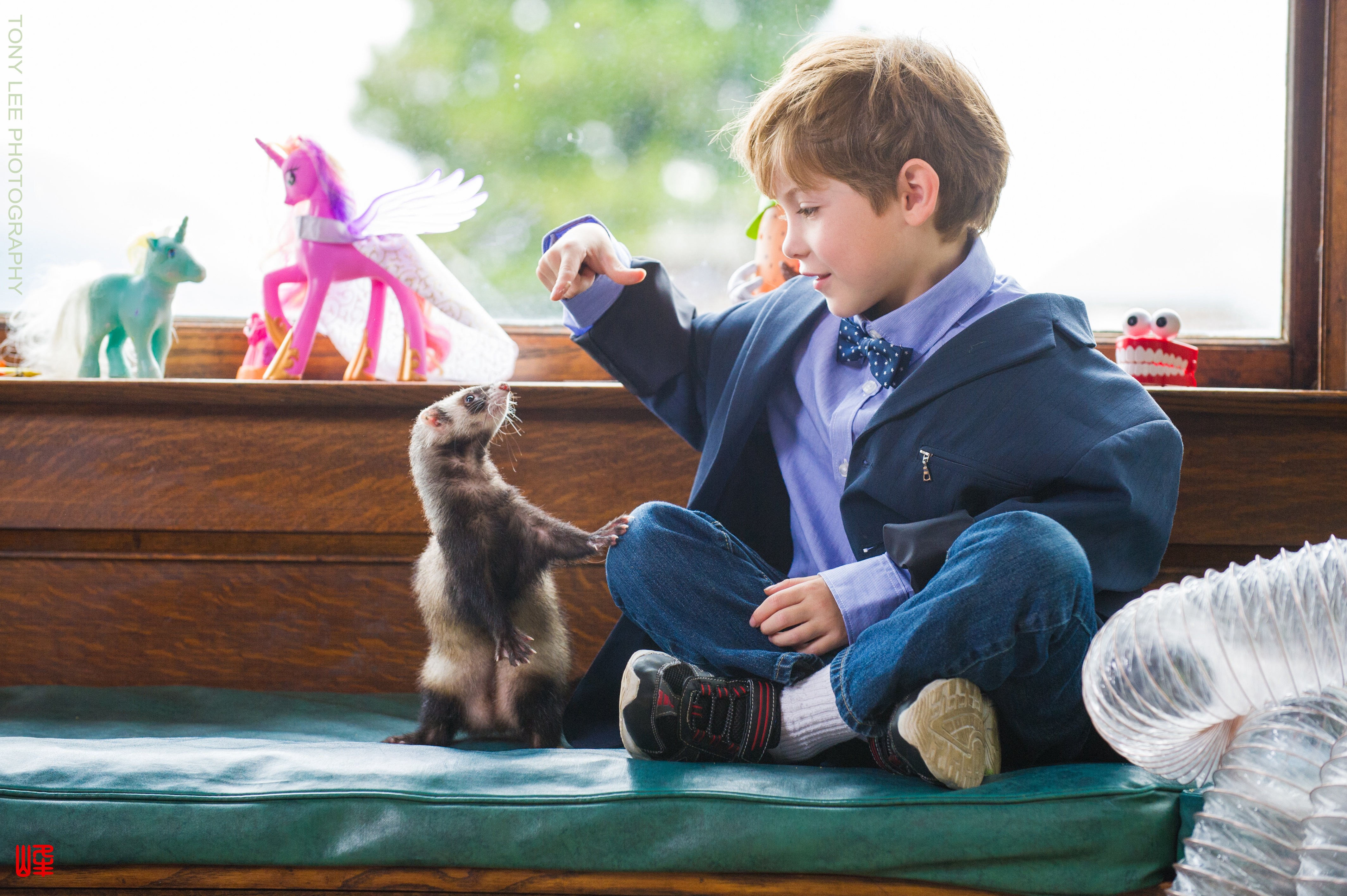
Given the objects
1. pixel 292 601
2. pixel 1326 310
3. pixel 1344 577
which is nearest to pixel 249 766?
pixel 292 601

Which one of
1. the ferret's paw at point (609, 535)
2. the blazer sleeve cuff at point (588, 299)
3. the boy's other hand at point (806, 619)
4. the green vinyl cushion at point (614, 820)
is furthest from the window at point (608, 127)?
the green vinyl cushion at point (614, 820)

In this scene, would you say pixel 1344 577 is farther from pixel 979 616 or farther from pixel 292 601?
pixel 292 601

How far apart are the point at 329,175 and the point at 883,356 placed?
0.88 metres

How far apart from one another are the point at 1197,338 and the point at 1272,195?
280 mm

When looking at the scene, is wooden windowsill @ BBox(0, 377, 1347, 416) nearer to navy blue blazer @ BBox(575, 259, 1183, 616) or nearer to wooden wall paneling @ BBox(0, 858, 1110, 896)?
navy blue blazer @ BBox(575, 259, 1183, 616)

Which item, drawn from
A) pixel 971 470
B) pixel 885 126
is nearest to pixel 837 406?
pixel 971 470

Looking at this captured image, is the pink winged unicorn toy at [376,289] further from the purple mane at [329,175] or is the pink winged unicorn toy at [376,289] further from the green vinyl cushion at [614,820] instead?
the green vinyl cushion at [614,820]

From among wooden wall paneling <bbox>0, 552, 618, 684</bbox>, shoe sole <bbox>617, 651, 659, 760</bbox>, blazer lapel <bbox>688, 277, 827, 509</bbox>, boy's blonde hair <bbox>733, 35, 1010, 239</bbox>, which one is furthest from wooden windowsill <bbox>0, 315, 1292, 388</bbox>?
shoe sole <bbox>617, 651, 659, 760</bbox>

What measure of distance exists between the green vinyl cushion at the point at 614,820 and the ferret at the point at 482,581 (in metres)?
0.17

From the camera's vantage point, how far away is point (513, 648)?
3.33ft

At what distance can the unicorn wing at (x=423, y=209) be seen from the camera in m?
1.44

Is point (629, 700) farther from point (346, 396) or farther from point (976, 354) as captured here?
point (346, 396)

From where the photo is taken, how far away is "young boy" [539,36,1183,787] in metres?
0.85

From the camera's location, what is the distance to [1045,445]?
3.11 feet
